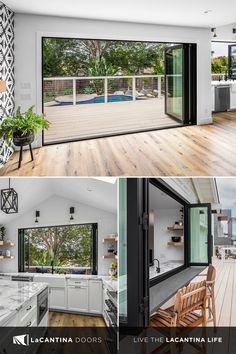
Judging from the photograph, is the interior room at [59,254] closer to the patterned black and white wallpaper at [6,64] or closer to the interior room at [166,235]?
the interior room at [166,235]

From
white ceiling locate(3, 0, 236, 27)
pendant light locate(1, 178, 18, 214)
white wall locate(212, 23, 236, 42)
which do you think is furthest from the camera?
white wall locate(212, 23, 236, 42)

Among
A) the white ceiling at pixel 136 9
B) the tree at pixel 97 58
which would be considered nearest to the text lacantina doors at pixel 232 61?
the tree at pixel 97 58

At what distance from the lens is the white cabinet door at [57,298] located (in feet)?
6.66

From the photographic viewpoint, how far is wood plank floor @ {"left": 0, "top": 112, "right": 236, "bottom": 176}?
15.1 ft

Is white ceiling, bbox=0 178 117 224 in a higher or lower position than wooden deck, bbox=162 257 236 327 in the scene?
higher

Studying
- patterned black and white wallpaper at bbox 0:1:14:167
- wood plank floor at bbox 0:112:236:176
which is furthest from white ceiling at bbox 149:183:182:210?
patterned black and white wallpaper at bbox 0:1:14:167

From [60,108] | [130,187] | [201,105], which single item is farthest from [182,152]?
[60,108]

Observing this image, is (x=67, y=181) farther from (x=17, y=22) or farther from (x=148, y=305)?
(x=17, y=22)

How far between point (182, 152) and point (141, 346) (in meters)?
3.70

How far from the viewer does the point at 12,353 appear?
200 centimetres

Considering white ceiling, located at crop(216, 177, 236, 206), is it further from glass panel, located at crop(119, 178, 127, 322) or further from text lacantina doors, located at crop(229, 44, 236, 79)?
text lacantina doors, located at crop(229, 44, 236, 79)

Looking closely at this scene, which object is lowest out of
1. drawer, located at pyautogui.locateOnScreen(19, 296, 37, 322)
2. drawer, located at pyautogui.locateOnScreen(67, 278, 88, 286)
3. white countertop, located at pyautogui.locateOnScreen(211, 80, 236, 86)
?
drawer, located at pyautogui.locateOnScreen(19, 296, 37, 322)

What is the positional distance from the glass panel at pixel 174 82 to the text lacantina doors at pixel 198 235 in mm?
6187

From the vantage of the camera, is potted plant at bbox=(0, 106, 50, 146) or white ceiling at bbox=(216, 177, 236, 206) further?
potted plant at bbox=(0, 106, 50, 146)
